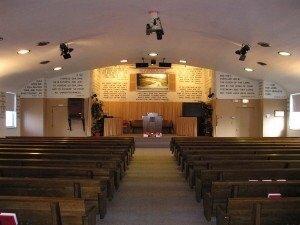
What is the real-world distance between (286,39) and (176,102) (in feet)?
39.7

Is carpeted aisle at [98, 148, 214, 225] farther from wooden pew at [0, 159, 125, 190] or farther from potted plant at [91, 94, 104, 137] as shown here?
potted plant at [91, 94, 104, 137]

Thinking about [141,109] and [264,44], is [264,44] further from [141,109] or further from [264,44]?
[141,109]

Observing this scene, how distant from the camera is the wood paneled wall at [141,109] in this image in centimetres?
2034

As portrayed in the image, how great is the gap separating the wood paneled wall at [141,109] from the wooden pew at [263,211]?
17.3 m

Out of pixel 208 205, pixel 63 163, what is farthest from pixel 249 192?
pixel 63 163

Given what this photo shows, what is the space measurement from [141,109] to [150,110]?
0.52 meters

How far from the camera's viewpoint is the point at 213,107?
17.6 metres

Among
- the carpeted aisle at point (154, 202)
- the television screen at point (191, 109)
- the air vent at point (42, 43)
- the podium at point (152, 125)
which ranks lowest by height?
the carpeted aisle at point (154, 202)

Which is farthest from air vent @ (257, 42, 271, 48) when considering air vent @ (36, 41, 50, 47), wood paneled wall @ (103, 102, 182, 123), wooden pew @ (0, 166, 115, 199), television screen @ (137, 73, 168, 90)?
television screen @ (137, 73, 168, 90)

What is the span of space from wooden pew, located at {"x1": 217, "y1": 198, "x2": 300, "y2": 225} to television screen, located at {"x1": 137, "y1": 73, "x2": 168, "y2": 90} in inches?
698

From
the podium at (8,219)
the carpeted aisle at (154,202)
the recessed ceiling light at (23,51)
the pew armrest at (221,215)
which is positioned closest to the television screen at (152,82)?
the recessed ceiling light at (23,51)

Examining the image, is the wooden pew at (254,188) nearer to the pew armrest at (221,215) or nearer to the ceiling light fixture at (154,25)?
the pew armrest at (221,215)

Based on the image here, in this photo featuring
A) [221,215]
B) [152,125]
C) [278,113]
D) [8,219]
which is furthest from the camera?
[152,125]

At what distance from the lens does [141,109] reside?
20.5 meters
